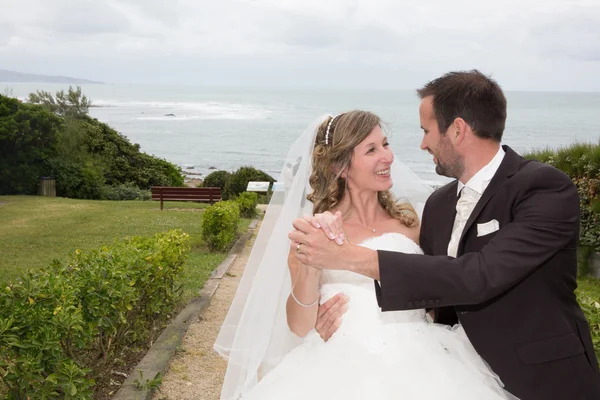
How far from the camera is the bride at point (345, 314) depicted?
327cm

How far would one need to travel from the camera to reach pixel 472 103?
2912 millimetres

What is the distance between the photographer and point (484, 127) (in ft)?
9.61

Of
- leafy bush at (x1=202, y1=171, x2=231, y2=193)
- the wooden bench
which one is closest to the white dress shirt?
the wooden bench

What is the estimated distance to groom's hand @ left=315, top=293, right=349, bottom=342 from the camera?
3.67 m

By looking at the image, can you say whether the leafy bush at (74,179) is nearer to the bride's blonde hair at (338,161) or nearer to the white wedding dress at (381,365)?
the bride's blonde hair at (338,161)

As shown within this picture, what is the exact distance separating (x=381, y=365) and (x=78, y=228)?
1828 centimetres

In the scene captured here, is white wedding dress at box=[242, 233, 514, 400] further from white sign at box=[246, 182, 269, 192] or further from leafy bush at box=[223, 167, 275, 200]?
leafy bush at box=[223, 167, 275, 200]

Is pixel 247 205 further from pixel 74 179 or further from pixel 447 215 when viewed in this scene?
pixel 74 179

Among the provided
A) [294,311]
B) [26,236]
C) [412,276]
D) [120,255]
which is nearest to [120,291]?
[120,255]

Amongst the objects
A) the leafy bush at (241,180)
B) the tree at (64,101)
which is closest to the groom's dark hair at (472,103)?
the leafy bush at (241,180)

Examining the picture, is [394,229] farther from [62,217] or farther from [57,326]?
[62,217]

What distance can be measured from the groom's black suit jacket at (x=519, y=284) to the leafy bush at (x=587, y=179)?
12.0m

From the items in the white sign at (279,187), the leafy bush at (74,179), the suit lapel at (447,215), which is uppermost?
the suit lapel at (447,215)

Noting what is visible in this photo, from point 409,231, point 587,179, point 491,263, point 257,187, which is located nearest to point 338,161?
point 409,231
